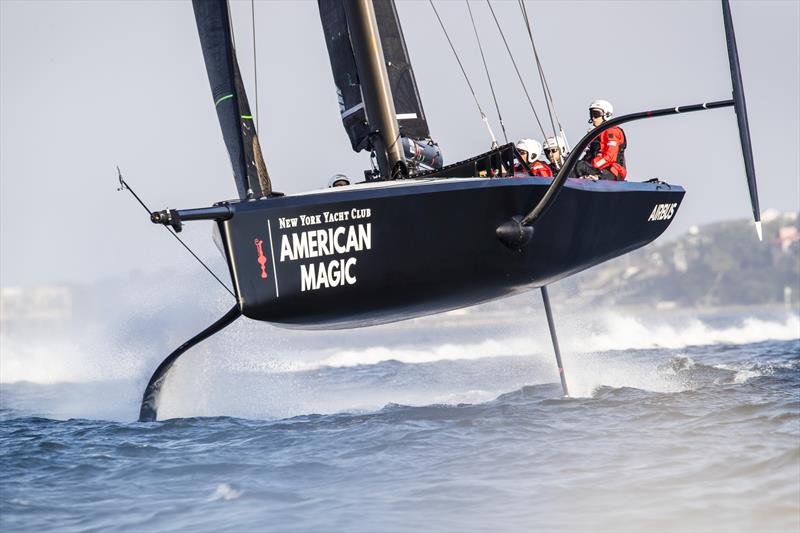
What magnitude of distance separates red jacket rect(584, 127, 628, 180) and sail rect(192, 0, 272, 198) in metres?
2.37

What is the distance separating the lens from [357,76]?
8492 millimetres

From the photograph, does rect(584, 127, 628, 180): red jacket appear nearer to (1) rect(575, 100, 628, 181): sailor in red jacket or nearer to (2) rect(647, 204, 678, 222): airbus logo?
(1) rect(575, 100, 628, 181): sailor in red jacket

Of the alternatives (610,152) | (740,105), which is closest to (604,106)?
(610,152)

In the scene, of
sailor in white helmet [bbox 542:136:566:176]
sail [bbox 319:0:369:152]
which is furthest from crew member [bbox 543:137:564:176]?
sail [bbox 319:0:369:152]

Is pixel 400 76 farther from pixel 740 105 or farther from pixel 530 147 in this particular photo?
pixel 740 105

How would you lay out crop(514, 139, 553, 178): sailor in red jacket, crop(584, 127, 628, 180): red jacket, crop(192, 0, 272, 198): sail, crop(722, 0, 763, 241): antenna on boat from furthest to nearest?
crop(584, 127, 628, 180): red jacket → crop(514, 139, 553, 178): sailor in red jacket → crop(192, 0, 272, 198): sail → crop(722, 0, 763, 241): antenna on boat

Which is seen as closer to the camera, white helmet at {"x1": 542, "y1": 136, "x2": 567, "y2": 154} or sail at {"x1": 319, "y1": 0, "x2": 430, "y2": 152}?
white helmet at {"x1": 542, "y1": 136, "x2": 567, "y2": 154}

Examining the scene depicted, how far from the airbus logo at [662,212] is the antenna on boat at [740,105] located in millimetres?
1521

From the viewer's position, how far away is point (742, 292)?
113 metres

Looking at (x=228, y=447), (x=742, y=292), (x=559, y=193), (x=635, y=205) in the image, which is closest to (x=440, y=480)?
(x=228, y=447)

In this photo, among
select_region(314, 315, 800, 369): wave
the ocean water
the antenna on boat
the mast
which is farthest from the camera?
select_region(314, 315, 800, 369): wave

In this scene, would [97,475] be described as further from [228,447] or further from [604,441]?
[604,441]

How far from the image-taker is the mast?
7.38 meters

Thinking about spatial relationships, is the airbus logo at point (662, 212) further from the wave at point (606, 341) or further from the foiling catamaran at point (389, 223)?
the wave at point (606, 341)
